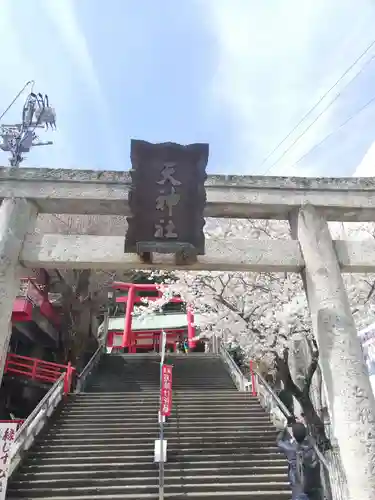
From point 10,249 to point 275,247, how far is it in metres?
3.25

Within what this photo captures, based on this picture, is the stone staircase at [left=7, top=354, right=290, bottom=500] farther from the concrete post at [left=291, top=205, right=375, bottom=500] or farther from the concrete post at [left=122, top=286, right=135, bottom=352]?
the concrete post at [left=122, top=286, right=135, bottom=352]

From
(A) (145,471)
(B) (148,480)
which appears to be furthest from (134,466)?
(B) (148,480)

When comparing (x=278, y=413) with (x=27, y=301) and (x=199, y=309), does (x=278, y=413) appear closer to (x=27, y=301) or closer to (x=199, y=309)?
(x=199, y=309)

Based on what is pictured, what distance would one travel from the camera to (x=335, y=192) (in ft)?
17.4

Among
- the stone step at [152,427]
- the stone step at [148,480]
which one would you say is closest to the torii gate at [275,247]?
the stone step at [148,480]

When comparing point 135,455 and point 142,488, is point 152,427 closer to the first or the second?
point 135,455

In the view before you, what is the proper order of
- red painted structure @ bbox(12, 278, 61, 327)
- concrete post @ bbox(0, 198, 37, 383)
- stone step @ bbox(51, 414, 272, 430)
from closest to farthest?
concrete post @ bbox(0, 198, 37, 383), stone step @ bbox(51, 414, 272, 430), red painted structure @ bbox(12, 278, 61, 327)

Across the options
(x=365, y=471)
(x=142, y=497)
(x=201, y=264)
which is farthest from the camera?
(x=142, y=497)

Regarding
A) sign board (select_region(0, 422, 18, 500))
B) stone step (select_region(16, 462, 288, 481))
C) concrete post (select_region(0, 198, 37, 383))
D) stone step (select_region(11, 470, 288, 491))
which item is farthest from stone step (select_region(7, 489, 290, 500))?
concrete post (select_region(0, 198, 37, 383))

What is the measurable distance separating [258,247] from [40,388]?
13425 millimetres

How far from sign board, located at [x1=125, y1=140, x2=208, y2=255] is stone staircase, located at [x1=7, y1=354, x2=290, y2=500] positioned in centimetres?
592

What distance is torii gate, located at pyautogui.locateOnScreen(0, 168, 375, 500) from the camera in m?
3.99

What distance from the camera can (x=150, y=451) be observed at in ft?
30.8

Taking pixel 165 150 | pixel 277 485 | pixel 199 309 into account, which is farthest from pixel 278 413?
pixel 165 150
